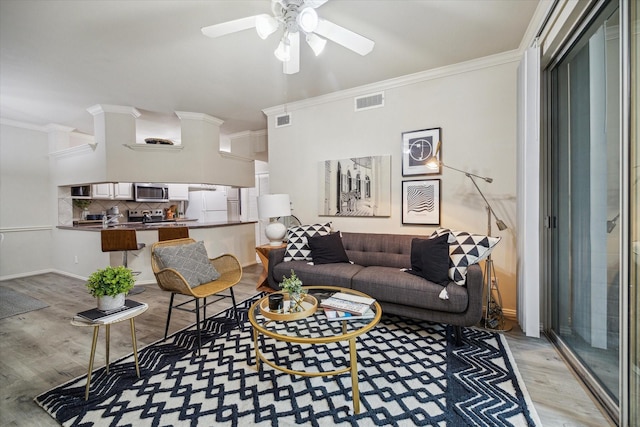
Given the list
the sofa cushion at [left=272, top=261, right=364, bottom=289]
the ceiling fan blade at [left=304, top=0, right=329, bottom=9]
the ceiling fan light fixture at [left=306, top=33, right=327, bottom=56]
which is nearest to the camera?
the ceiling fan blade at [left=304, top=0, right=329, bottom=9]

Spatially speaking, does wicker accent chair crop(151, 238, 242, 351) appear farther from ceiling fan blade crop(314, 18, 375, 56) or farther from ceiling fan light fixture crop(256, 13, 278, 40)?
ceiling fan blade crop(314, 18, 375, 56)

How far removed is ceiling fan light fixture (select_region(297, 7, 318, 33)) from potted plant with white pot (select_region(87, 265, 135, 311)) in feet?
6.28

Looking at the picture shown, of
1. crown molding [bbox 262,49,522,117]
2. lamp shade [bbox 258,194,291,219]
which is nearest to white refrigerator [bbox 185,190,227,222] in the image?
crown molding [bbox 262,49,522,117]

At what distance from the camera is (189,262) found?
2561 mm

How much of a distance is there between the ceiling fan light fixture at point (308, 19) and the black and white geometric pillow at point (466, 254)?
206 cm

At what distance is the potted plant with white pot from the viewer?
168cm

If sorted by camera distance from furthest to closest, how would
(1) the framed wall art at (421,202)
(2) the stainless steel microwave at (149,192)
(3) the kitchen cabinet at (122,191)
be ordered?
(2) the stainless steel microwave at (149,192), (3) the kitchen cabinet at (122,191), (1) the framed wall art at (421,202)

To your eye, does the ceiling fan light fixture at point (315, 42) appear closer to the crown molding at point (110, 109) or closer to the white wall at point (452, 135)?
the white wall at point (452, 135)

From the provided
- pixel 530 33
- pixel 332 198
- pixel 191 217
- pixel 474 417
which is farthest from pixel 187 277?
pixel 191 217

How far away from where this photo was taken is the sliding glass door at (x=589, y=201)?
4.90 ft

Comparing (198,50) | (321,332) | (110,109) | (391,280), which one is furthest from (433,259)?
(110,109)

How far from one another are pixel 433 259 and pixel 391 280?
41 cm

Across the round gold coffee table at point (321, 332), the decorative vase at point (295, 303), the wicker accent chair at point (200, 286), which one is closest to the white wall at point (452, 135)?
the wicker accent chair at point (200, 286)

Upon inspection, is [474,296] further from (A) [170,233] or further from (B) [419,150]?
(A) [170,233]
